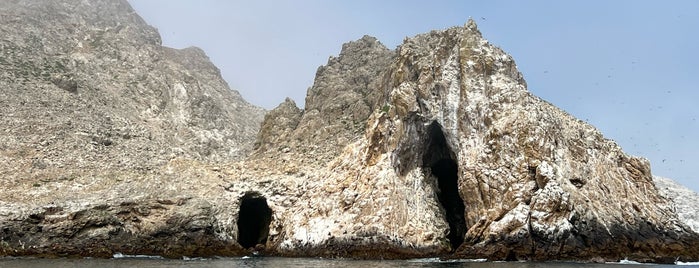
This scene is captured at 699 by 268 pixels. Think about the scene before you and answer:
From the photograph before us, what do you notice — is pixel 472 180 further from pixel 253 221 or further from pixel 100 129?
pixel 100 129

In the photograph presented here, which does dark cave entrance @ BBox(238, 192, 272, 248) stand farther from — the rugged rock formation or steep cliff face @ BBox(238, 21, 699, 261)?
the rugged rock formation

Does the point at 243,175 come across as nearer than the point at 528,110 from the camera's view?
No

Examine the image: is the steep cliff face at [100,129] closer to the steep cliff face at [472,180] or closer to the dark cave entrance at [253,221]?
the dark cave entrance at [253,221]

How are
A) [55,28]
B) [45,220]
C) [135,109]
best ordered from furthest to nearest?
[55,28] → [135,109] → [45,220]

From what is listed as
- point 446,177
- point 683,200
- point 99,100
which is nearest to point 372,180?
point 446,177

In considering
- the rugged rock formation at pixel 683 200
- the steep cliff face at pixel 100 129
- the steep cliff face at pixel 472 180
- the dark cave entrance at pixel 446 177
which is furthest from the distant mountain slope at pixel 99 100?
the rugged rock formation at pixel 683 200

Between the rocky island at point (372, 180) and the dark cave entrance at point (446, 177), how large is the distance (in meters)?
0.14

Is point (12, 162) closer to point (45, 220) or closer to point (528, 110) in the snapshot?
point (45, 220)

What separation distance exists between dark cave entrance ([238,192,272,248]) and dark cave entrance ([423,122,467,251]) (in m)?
16.4

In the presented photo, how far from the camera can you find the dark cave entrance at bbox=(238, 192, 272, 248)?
53281 mm

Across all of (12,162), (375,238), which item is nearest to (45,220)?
(12,162)

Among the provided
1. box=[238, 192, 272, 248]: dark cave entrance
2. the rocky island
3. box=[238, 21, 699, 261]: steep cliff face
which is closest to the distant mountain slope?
the rocky island

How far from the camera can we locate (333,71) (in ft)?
A: 223

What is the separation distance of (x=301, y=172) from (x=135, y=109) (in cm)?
3568
